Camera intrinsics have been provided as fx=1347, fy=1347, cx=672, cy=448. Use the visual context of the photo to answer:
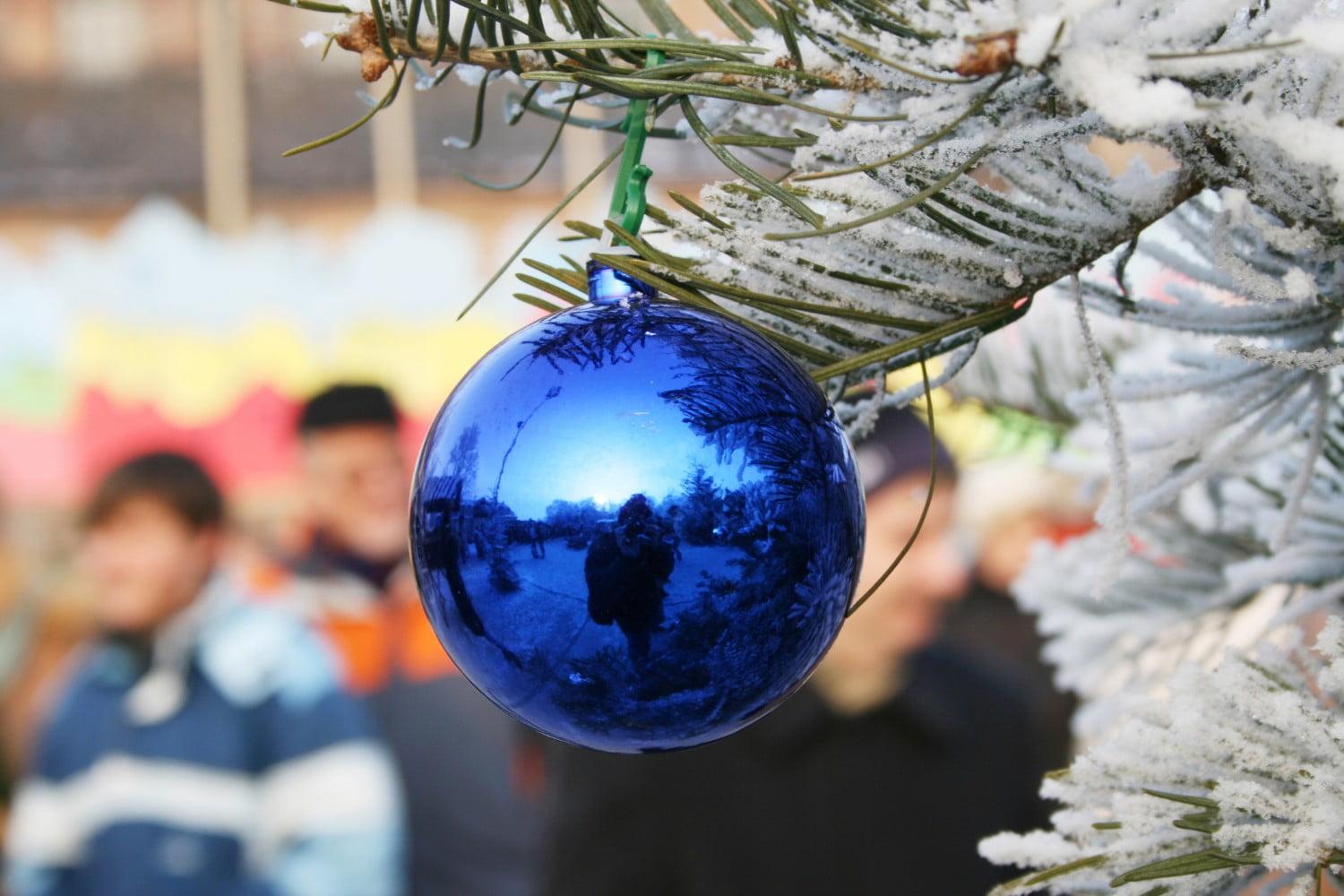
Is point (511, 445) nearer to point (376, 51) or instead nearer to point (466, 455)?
point (466, 455)

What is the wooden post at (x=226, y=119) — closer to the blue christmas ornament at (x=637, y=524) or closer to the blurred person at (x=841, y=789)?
the blurred person at (x=841, y=789)

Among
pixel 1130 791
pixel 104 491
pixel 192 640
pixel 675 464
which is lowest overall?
pixel 192 640

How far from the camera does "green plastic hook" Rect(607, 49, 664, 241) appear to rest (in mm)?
422

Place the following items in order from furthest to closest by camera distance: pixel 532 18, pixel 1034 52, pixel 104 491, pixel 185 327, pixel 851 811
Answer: pixel 185 327 < pixel 104 491 < pixel 851 811 < pixel 532 18 < pixel 1034 52

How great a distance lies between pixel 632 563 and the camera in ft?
1.29

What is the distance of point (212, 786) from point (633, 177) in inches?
75.2

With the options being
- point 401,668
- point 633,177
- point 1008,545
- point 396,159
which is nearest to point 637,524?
point 633,177

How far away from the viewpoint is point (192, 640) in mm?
2238

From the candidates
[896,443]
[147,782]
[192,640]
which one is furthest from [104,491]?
[896,443]

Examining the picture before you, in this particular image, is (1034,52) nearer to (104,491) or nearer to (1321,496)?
(1321,496)

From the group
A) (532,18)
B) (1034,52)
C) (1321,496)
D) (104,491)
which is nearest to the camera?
(1034,52)

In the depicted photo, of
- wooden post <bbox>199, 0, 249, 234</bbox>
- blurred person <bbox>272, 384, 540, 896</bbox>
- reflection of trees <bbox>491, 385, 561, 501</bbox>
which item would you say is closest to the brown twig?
reflection of trees <bbox>491, 385, 561, 501</bbox>

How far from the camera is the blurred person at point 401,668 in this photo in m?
2.42

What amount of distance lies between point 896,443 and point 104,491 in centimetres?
134
